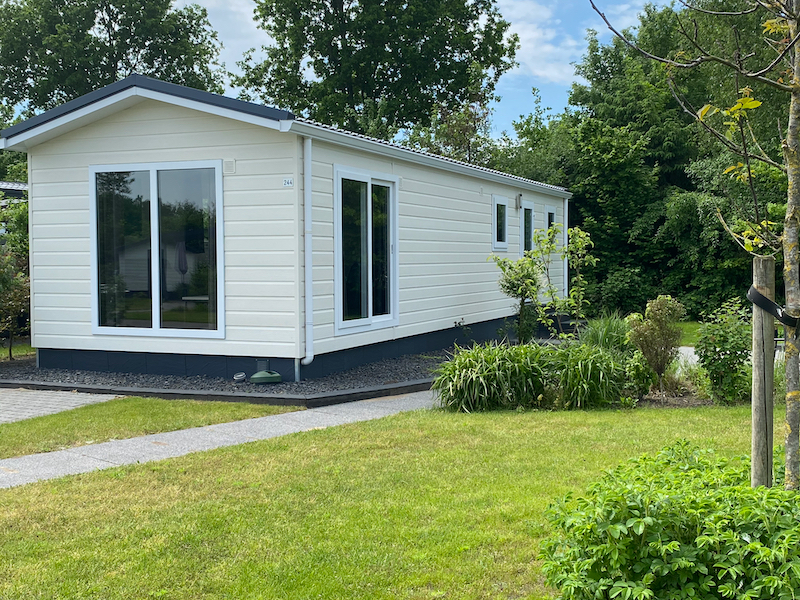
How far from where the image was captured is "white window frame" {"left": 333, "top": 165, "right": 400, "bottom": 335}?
8992mm

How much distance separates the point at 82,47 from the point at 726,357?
2683 cm

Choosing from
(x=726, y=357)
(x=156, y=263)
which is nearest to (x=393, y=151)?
(x=156, y=263)

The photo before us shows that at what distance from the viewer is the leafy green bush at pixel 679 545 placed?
241 centimetres

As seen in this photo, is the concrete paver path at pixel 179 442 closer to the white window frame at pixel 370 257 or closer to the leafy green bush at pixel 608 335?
the white window frame at pixel 370 257

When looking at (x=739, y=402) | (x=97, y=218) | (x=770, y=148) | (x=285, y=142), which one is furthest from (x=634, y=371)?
(x=770, y=148)

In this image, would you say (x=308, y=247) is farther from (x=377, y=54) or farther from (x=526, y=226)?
(x=377, y=54)

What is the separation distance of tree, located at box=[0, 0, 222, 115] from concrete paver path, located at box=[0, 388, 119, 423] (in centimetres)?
2282

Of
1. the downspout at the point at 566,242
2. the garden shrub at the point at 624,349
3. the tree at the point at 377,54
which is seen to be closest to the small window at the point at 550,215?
the downspout at the point at 566,242

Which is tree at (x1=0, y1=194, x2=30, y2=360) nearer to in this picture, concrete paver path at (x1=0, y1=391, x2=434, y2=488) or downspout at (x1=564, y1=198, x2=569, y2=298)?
concrete paver path at (x1=0, y1=391, x2=434, y2=488)

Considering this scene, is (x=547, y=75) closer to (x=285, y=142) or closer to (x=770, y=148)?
(x=770, y=148)

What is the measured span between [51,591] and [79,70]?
2906 centimetres

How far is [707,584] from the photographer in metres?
2.44

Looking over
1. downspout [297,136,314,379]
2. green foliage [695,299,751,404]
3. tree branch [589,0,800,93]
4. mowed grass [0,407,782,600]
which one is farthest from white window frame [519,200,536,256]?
tree branch [589,0,800,93]

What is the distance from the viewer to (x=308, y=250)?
840cm
